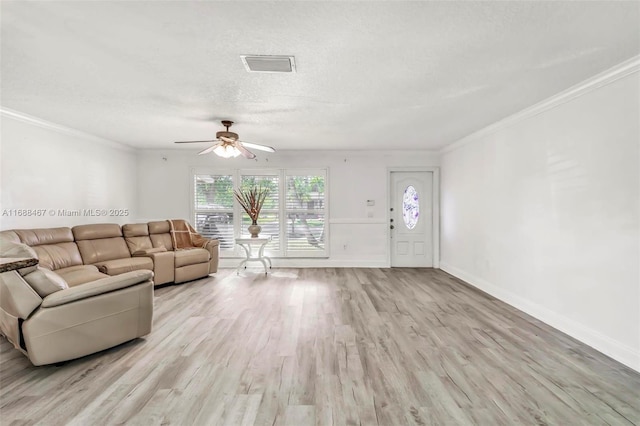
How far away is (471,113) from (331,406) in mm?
3576

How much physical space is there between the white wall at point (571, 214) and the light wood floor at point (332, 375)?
342 millimetres

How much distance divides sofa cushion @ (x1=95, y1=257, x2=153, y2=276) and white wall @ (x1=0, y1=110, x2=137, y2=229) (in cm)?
106

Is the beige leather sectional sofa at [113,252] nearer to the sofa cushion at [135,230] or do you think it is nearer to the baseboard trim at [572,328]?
the sofa cushion at [135,230]

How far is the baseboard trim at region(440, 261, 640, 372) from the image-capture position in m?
2.38

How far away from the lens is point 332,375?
222cm

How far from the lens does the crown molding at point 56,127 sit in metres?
3.62

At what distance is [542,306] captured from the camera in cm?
331

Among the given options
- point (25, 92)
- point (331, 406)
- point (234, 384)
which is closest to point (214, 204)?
point (25, 92)

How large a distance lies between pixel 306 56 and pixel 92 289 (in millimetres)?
2598

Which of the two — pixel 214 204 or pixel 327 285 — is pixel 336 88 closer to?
pixel 327 285

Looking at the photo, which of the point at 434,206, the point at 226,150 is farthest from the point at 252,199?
the point at 434,206

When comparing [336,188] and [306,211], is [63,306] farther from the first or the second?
[336,188]

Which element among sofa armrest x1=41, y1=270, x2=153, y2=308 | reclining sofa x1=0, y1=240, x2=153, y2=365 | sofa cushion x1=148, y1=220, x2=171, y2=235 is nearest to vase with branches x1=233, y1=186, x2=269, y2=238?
sofa cushion x1=148, y1=220, x2=171, y2=235

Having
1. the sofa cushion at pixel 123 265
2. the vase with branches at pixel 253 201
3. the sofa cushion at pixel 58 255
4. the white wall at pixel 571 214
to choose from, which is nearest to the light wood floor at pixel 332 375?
the white wall at pixel 571 214
